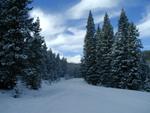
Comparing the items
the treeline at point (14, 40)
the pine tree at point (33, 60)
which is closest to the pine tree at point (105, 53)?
the pine tree at point (33, 60)

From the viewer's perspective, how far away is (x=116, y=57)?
43.0 meters

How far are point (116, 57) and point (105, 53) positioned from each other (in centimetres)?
866

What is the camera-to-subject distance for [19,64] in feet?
80.7

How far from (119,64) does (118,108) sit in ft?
80.8

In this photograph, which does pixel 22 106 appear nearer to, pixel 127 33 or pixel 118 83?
pixel 118 83

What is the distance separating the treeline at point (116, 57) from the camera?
135ft

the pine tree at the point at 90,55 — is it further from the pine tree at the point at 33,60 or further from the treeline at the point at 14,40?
the treeline at the point at 14,40

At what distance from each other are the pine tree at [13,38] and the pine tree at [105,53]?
25833 mm

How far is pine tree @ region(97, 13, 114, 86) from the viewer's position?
4916 cm

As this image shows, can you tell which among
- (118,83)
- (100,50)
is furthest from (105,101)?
(100,50)

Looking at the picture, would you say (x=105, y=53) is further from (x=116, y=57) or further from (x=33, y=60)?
(x=33, y=60)

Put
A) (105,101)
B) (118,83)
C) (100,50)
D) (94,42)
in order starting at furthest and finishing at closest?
(94,42) < (100,50) < (118,83) < (105,101)

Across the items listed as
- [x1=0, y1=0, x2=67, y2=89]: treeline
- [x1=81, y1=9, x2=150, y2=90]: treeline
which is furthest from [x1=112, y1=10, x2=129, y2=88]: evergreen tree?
[x1=0, y1=0, x2=67, y2=89]: treeline

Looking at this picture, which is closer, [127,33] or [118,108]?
[118,108]
